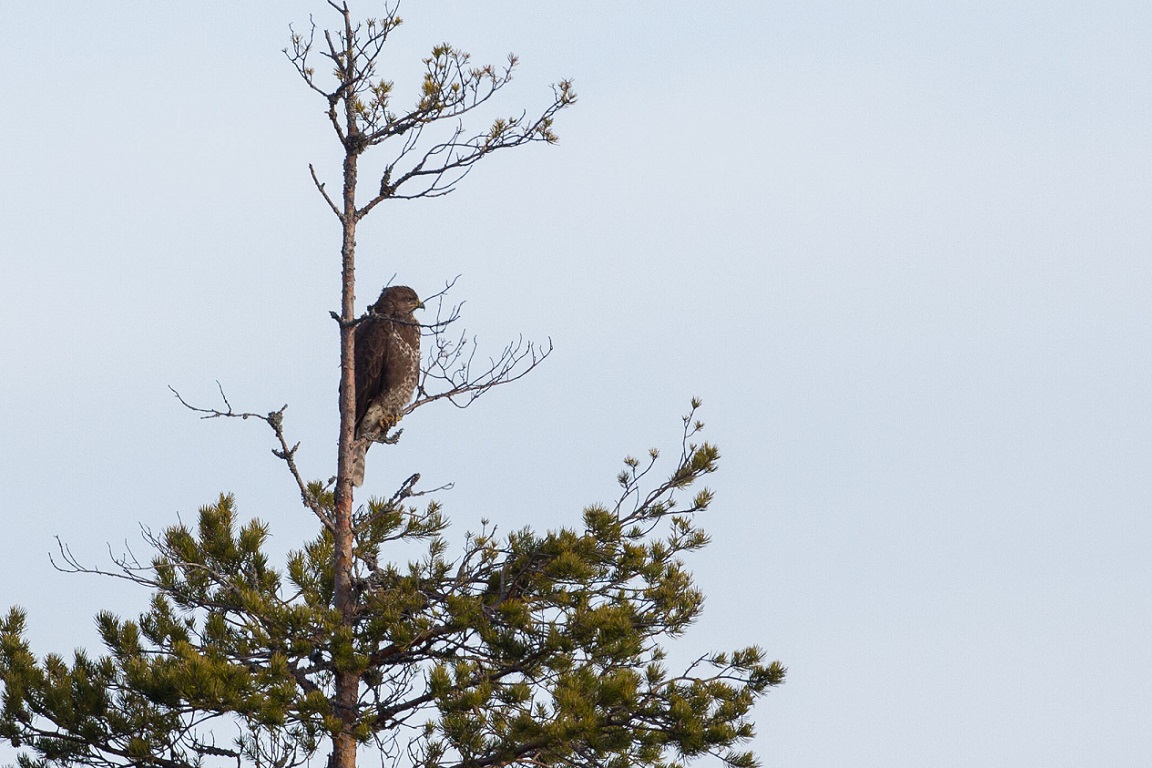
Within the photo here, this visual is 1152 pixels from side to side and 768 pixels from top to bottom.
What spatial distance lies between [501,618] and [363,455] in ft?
6.06

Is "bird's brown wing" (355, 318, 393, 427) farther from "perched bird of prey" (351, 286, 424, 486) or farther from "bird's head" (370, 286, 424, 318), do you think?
"bird's head" (370, 286, 424, 318)

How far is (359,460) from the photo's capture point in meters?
10.1

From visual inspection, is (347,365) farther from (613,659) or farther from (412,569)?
(613,659)

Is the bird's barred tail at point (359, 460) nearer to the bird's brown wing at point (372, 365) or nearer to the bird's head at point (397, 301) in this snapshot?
the bird's brown wing at point (372, 365)

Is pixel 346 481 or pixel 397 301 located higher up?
pixel 397 301

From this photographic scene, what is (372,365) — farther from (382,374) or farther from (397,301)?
(397,301)

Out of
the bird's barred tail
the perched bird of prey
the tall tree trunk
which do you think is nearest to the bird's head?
the perched bird of prey

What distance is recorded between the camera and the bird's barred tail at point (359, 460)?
9.84 m

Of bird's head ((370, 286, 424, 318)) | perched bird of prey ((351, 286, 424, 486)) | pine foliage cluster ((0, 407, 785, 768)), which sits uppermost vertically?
bird's head ((370, 286, 424, 318))

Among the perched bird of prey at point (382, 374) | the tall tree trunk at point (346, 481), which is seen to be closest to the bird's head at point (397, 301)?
the perched bird of prey at point (382, 374)

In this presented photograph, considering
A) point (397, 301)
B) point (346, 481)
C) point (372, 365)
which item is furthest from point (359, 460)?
point (397, 301)

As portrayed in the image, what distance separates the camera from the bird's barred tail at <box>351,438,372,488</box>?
9836 millimetres

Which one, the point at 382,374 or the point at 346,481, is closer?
the point at 346,481

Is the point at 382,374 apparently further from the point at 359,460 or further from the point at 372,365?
the point at 359,460
